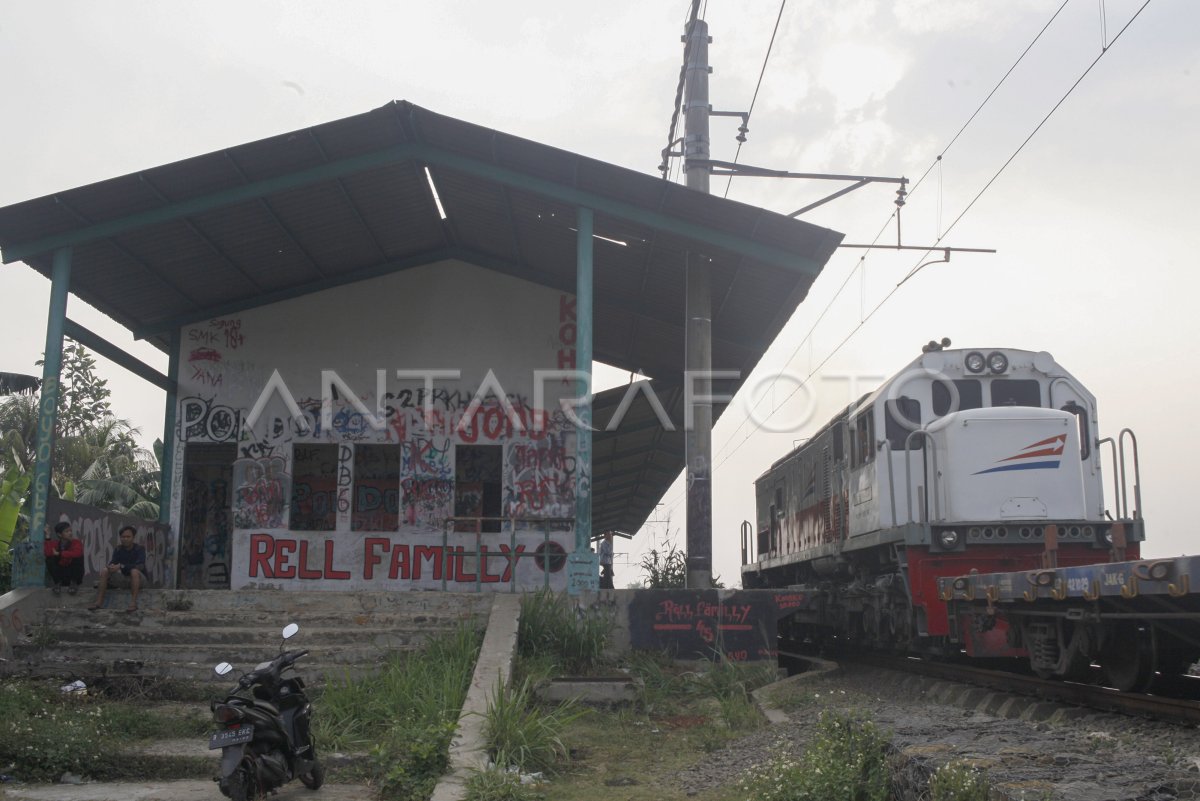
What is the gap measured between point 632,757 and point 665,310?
1043 cm

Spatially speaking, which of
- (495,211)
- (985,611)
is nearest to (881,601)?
(985,611)

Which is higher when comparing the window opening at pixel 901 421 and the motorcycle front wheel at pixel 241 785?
the window opening at pixel 901 421

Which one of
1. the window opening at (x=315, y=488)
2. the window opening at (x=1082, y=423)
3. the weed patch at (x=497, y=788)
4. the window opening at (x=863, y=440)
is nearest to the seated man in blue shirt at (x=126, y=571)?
the window opening at (x=315, y=488)

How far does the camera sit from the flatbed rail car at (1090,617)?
784 centimetres

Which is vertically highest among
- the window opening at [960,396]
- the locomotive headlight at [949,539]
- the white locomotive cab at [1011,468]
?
the window opening at [960,396]

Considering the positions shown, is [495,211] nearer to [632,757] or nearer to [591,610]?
[591,610]

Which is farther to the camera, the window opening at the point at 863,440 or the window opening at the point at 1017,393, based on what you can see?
the window opening at the point at 863,440

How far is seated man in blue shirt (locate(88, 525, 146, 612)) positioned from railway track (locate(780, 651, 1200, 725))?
29.7 feet

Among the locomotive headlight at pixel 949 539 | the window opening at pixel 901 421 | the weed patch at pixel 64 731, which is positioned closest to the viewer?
the weed patch at pixel 64 731

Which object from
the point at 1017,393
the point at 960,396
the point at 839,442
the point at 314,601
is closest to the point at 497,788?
the point at 314,601

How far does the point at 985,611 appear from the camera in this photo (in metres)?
10.9

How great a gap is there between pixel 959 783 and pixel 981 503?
718cm

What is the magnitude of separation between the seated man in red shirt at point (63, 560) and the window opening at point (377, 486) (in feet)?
18.8

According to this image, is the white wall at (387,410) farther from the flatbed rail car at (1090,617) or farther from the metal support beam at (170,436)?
the flatbed rail car at (1090,617)
